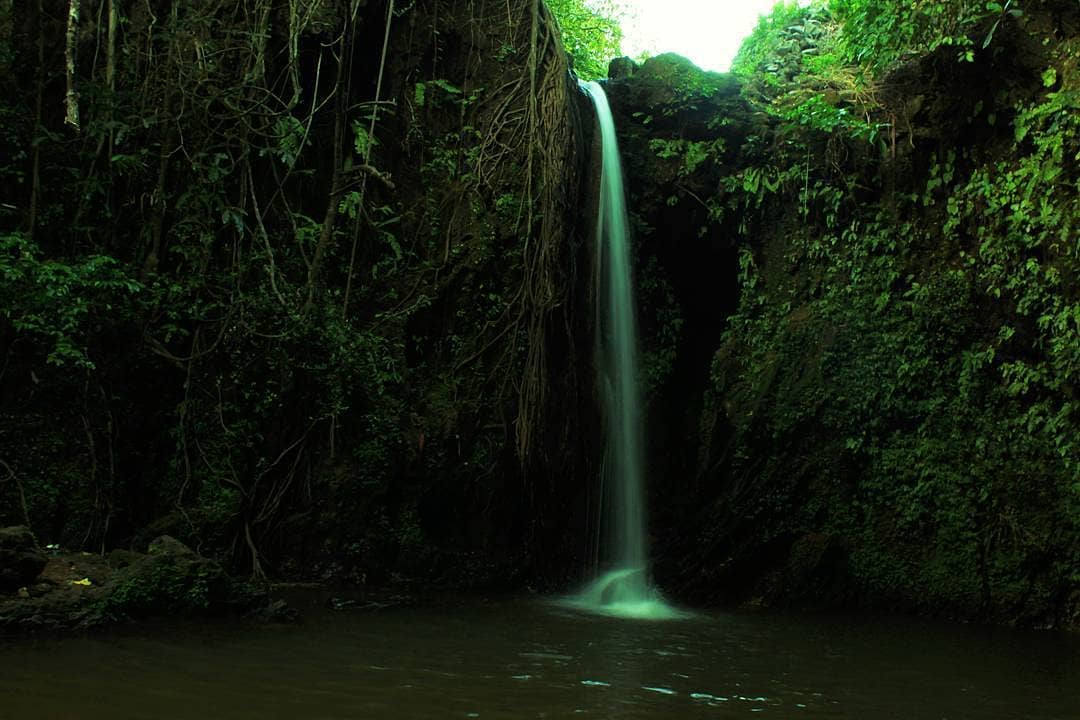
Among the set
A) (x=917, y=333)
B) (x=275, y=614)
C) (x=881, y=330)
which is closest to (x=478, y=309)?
(x=275, y=614)

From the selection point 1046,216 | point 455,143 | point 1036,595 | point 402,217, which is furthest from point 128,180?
point 1036,595

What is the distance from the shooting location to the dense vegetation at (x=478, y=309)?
23.6ft

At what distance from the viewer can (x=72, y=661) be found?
3.82 meters

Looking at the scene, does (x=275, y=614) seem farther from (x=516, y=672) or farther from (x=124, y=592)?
(x=516, y=672)

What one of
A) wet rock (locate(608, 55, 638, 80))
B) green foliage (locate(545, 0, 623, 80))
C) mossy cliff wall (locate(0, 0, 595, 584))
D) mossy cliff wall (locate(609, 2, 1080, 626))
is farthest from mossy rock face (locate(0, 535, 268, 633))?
green foliage (locate(545, 0, 623, 80))

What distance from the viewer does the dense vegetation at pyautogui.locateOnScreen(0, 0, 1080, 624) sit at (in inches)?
283

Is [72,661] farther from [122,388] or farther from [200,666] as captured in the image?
[122,388]

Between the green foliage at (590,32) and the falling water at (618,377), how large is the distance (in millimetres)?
6216

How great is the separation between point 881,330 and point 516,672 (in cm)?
577

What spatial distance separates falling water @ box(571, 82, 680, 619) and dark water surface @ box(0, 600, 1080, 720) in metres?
2.24

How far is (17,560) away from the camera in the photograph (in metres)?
4.63

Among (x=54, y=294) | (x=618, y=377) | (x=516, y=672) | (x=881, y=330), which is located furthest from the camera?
(x=618, y=377)

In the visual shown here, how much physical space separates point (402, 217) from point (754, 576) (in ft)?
16.5

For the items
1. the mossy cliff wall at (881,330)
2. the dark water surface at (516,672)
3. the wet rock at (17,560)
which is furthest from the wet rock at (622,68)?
the wet rock at (17,560)
